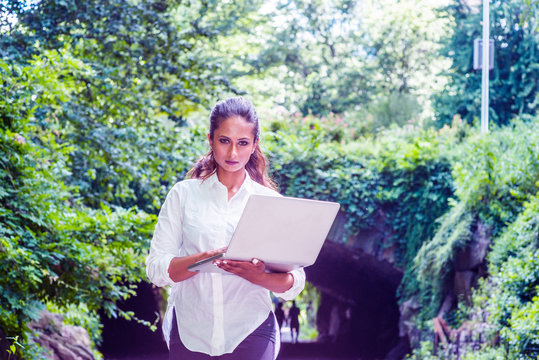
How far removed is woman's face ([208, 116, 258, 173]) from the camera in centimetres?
233

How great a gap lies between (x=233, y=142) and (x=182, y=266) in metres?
0.44

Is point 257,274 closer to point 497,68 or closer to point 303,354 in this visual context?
point 303,354

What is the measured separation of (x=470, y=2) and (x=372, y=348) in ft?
26.4

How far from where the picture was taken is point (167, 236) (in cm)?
232

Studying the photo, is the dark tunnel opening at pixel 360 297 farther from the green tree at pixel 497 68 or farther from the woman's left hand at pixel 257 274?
the woman's left hand at pixel 257 274

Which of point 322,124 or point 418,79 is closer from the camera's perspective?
point 322,124

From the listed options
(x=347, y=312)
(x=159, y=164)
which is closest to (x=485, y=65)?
(x=159, y=164)

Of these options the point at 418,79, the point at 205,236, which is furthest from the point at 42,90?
the point at 418,79

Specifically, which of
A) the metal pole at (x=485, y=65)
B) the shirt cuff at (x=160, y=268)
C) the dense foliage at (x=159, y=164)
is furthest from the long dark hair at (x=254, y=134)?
the metal pole at (x=485, y=65)

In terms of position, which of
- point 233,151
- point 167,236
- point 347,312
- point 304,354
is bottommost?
point 304,354

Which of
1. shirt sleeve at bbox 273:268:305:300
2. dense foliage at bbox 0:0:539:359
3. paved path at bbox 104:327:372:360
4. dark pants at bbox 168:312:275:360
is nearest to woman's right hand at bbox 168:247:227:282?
dark pants at bbox 168:312:275:360

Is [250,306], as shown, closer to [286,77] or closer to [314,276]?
[314,276]

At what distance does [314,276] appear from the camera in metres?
15.9

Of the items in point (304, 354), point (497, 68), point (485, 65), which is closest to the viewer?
point (485, 65)
